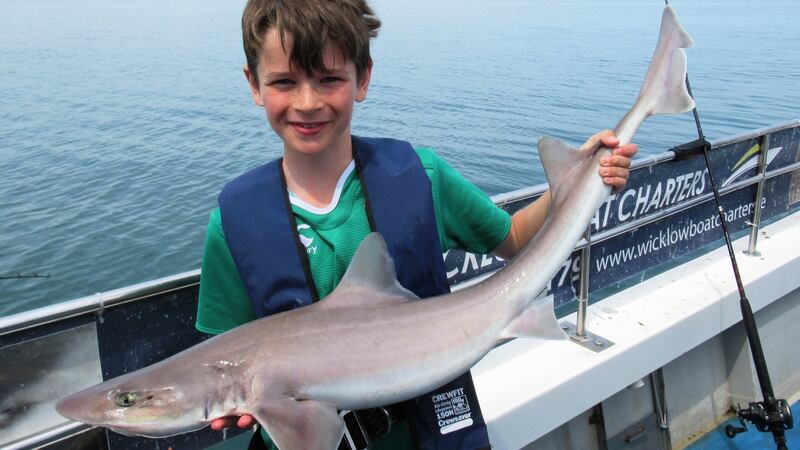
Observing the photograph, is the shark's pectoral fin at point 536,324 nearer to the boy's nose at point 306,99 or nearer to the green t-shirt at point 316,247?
the green t-shirt at point 316,247

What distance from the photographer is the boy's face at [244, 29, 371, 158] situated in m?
1.92

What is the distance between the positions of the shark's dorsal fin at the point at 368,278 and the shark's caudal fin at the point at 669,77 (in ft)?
3.51

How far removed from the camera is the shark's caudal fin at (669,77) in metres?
2.16

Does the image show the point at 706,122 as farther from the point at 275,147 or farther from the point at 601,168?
the point at 601,168

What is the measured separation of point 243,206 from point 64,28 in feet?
135

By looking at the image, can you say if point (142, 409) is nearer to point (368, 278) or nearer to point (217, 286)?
point (217, 286)

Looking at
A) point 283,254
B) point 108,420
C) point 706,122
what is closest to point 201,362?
point 108,420

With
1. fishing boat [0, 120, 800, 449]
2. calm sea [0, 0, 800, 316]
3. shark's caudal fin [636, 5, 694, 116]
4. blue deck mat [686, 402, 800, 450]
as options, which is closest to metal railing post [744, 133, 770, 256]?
fishing boat [0, 120, 800, 449]

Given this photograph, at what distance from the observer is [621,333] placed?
12.6 ft

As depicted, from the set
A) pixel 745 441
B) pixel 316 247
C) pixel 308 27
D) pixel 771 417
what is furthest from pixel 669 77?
pixel 745 441

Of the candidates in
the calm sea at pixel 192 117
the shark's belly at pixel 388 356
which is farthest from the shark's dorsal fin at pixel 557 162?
the calm sea at pixel 192 117

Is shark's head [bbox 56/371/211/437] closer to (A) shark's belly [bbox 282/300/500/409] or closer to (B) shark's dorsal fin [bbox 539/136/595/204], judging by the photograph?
(A) shark's belly [bbox 282/300/500/409]

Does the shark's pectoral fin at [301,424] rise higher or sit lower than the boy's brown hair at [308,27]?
lower

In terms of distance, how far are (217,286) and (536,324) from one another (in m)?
1.08
